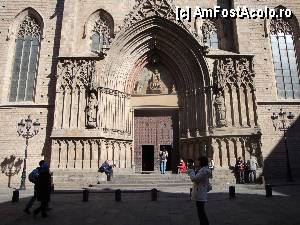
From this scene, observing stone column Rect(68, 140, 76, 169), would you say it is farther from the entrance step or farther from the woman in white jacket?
the woman in white jacket

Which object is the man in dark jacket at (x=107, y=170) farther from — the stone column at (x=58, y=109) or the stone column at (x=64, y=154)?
the stone column at (x=58, y=109)

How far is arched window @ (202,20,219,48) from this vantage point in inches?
829

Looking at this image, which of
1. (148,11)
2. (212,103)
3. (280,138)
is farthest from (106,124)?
(280,138)

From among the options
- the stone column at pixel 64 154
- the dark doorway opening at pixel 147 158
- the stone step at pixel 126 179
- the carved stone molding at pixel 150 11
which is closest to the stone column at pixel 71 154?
the stone column at pixel 64 154

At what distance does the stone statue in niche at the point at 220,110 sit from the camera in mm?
17547

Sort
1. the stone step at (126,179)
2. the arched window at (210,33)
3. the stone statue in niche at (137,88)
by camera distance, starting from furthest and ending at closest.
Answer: the arched window at (210,33) → the stone statue in niche at (137,88) → the stone step at (126,179)

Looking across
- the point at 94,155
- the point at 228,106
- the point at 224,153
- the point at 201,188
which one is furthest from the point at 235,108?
the point at 201,188

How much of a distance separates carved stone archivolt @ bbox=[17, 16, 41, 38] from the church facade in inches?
3.0

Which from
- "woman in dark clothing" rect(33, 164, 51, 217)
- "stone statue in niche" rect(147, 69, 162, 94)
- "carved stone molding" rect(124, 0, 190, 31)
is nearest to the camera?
"woman in dark clothing" rect(33, 164, 51, 217)

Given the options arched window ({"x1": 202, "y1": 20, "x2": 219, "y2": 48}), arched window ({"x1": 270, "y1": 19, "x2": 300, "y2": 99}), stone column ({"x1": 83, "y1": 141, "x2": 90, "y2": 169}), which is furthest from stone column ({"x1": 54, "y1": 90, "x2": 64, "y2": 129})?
arched window ({"x1": 270, "y1": 19, "x2": 300, "y2": 99})

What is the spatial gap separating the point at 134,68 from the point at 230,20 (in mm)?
7842

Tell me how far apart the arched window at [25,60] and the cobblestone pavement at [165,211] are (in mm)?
11093

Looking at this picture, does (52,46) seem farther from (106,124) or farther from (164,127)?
(164,127)

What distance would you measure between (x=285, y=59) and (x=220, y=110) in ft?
23.5
